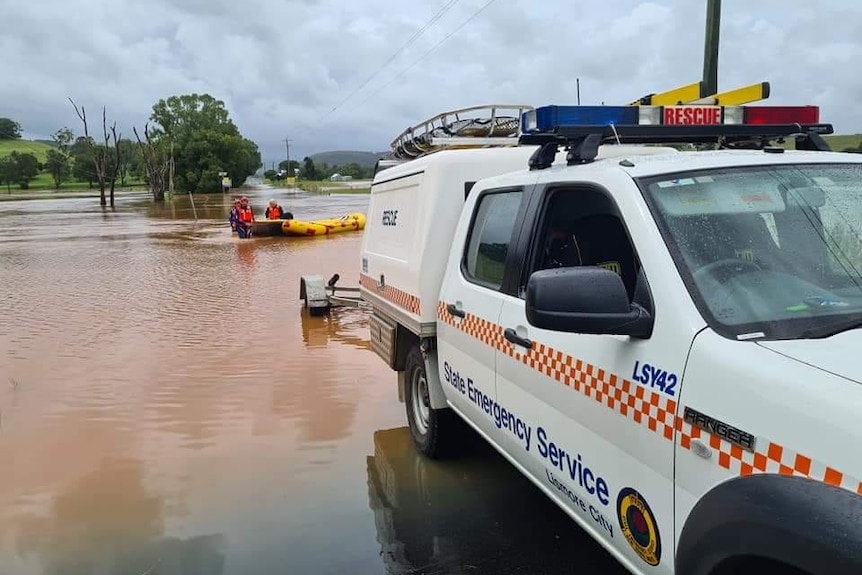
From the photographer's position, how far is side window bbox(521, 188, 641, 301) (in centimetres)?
346

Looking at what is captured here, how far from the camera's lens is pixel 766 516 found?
1746 mm

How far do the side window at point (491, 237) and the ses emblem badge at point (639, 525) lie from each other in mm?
1380

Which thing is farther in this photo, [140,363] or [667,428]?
[140,363]

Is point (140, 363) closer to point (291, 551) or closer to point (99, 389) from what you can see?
point (99, 389)

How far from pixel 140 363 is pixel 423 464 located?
15.0 ft

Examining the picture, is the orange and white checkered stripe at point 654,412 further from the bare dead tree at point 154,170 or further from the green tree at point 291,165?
the green tree at point 291,165

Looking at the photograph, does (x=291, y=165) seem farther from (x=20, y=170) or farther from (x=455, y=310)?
(x=455, y=310)

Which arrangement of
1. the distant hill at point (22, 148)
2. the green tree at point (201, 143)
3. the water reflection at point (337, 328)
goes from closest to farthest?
1. the water reflection at point (337, 328)
2. the green tree at point (201, 143)
3. the distant hill at point (22, 148)

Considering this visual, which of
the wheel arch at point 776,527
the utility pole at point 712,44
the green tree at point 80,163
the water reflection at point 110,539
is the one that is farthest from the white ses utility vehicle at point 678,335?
the green tree at point 80,163

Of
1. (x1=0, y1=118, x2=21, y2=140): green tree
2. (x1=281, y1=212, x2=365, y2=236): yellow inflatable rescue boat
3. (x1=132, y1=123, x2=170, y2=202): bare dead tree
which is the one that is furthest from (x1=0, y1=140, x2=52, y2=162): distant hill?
(x1=281, y1=212, x2=365, y2=236): yellow inflatable rescue boat

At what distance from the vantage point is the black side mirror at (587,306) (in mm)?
2266

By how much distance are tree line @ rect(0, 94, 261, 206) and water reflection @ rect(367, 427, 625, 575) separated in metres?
60.1

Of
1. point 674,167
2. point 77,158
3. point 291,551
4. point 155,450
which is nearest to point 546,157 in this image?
point 674,167

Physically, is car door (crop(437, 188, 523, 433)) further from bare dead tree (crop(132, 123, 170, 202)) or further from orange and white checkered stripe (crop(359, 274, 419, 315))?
bare dead tree (crop(132, 123, 170, 202))
